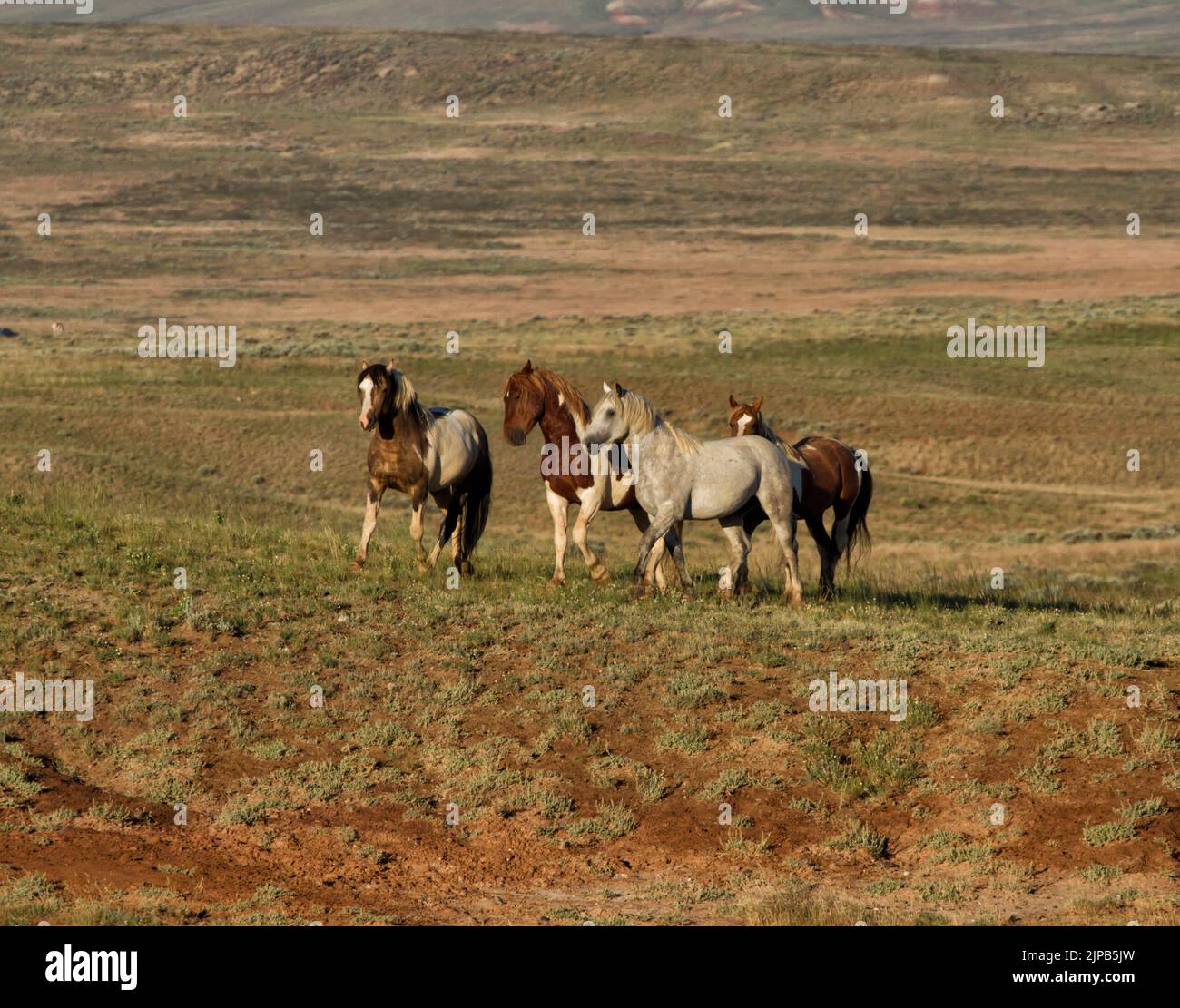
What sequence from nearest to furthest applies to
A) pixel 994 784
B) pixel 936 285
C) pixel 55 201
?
pixel 994 784 < pixel 936 285 < pixel 55 201

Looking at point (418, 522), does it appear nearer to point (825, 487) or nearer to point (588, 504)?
point (588, 504)

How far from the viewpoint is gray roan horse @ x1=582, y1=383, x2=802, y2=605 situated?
1623cm

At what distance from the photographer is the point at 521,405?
17.0 meters

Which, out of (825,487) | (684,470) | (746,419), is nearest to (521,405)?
(684,470)

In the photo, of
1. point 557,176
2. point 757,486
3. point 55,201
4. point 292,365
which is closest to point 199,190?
point 55,201

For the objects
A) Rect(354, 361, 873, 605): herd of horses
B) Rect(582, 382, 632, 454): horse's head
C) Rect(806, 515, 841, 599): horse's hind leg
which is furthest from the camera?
Rect(806, 515, 841, 599): horse's hind leg

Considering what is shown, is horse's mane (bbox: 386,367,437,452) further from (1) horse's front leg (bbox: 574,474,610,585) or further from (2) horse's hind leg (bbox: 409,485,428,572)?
(1) horse's front leg (bbox: 574,474,610,585)

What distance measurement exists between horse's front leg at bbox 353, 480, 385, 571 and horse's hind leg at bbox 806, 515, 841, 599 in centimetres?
480

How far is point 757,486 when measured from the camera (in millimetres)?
16531

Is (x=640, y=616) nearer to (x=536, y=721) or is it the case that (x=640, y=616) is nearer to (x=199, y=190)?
(x=536, y=721)

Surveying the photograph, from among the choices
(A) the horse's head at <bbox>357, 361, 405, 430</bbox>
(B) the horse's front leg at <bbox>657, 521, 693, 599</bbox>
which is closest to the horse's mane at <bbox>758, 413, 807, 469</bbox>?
(B) the horse's front leg at <bbox>657, 521, 693, 599</bbox>

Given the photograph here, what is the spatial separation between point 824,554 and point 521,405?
4166mm

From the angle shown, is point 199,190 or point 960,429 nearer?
point 960,429

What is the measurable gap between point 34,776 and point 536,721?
4144 mm
